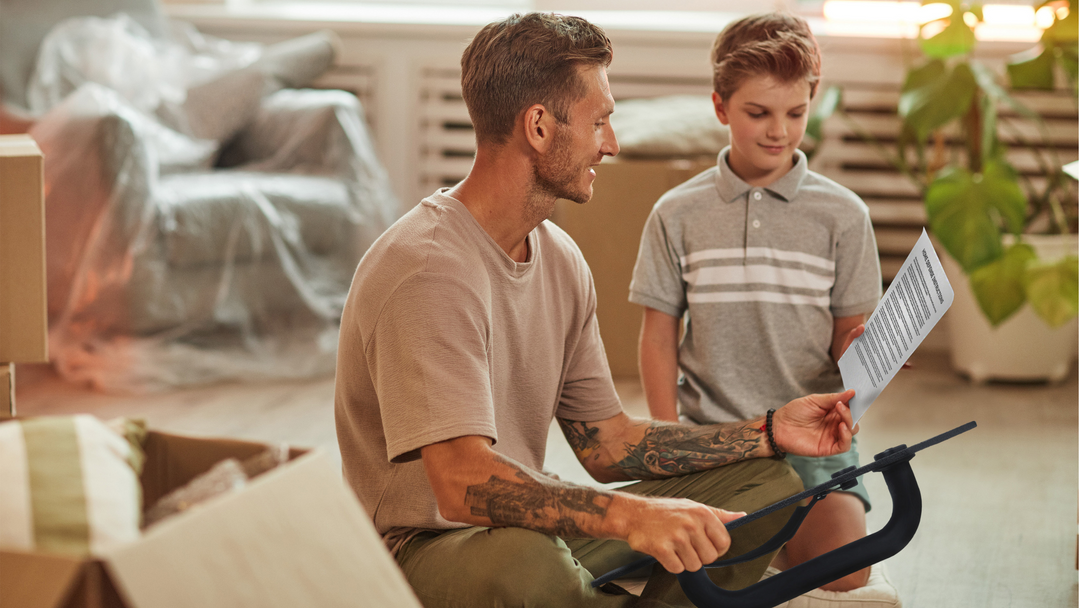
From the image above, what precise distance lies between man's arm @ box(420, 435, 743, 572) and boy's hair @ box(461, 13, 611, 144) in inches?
14.6

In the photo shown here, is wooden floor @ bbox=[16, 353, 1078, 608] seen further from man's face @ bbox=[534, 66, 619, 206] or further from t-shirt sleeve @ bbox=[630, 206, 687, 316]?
man's face @ bbox=[534, 66, 619, 206]

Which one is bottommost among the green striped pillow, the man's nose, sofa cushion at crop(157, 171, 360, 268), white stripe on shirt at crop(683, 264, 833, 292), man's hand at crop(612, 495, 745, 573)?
sofa cushion at crop(157, 171, 360, 268)

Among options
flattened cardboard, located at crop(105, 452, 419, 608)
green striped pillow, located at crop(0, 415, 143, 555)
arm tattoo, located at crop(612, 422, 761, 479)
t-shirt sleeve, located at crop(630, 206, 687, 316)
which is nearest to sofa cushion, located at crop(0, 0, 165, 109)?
t-shirt sleeve, located at crop(630, 206, 687, 316)

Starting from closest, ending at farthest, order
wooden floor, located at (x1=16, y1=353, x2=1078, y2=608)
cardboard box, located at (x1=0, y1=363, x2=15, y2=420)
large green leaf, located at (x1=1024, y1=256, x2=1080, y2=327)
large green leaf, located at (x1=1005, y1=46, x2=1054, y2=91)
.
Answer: cardboard box, located at (x1=0, y1=363, x2=15, y2=420) < wooden floor, located at (x1=16, y1=353, x2=1078, y2=608) < large green leaf, located at (x1=1024, y1=256, x2=1080, y2=327) < large green leaf, located at (x1=1005, y1=46, x2=1054, y2=91)

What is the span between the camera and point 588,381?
48.8 inches

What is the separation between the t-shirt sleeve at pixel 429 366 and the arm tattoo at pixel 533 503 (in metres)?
0.05

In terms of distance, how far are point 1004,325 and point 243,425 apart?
2.05m

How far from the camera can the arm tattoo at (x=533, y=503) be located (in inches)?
36.8

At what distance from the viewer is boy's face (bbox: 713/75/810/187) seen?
1.36 metres

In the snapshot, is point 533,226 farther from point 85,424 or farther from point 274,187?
point 274,187

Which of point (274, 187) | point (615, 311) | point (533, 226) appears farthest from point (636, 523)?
point (274, 187)

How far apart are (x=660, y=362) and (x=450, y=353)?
560mm

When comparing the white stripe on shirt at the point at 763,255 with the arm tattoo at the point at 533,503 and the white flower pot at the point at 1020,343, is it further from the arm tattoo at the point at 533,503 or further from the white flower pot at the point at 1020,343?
the white flower pot at the point at 1020,343

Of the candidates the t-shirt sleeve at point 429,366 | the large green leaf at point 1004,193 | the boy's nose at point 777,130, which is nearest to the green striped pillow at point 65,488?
the t-shirt sleeve at point 429,366
